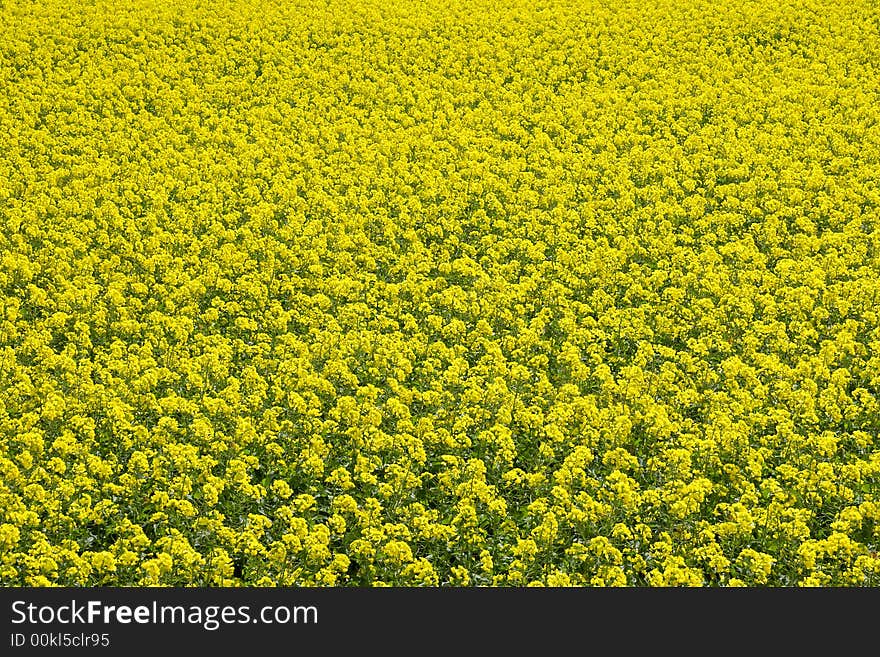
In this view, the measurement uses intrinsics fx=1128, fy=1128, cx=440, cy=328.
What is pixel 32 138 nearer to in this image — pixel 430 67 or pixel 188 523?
pixel 430 67

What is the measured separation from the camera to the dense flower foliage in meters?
7.38

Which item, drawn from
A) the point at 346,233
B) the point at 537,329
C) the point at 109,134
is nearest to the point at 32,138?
the point at 109,134

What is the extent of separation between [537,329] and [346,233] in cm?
265

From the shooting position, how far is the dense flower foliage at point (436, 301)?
7.38 metres

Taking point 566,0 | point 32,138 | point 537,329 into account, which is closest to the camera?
point 537,329

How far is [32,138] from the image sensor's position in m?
13.0

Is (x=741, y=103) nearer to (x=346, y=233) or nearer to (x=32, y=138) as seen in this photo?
(x=346, y=233)

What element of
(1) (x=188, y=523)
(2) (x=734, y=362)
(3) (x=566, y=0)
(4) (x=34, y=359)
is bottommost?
(1) (x=188, y=523)

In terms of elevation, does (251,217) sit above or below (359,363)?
above

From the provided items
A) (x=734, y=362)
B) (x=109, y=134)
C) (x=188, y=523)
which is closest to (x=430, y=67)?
(x=109, y=134)

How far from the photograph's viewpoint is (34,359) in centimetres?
904

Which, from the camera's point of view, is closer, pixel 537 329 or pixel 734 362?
pixel 734 362

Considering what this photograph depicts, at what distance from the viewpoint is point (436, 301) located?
10.2 meters

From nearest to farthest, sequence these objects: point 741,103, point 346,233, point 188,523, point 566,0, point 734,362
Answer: point 188,523
point 734,362
point 346,233
point 741,103
point 566,0
